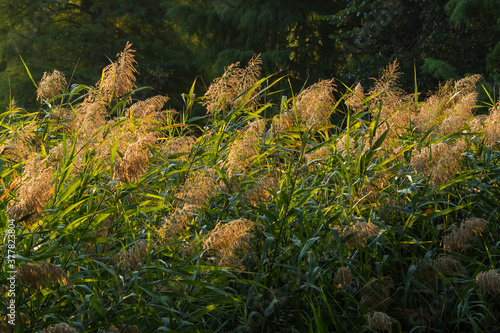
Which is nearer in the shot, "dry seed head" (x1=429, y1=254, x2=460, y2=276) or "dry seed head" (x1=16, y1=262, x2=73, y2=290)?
"dry seed head" (x1=16, y1=262, x2=73, y2=290)

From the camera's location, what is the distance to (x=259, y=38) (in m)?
12.7

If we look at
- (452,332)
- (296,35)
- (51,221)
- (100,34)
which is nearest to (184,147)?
(51,221)

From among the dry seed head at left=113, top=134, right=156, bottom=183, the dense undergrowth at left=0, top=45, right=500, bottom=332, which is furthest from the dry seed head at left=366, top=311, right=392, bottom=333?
the dry seed head at left=113, top=134, right=156, bottom=183

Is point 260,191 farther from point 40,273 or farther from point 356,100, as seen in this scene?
point 356,100

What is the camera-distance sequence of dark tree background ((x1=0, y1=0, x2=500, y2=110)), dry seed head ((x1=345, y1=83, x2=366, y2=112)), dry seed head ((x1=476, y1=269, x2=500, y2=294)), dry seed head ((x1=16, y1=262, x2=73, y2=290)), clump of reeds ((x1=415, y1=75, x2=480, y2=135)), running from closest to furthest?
1. dry seed head ((x1=16, y1=262, x2=73, y2=290))
2. dry seed head ((x1=476, y1=269, x2=500, y2=294))
3. clump of reeds ((x1=415, y1=75, x2=480, y2=135))
4. dry seed head ((x1=345, y1=83, x2=366, y2=112))
5. dark tree background ((x1=0, y1=0, x2=500, y2=110))

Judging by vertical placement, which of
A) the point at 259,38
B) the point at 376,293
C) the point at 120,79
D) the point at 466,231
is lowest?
the point at 259,38

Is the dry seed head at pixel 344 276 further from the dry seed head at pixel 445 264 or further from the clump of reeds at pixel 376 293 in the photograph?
the dry seed head at pixel 445 264

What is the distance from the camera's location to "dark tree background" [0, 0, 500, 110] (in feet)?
32.2

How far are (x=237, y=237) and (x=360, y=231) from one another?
0.54 meters

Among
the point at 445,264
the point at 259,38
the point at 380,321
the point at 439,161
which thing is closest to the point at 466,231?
the point at 445,264

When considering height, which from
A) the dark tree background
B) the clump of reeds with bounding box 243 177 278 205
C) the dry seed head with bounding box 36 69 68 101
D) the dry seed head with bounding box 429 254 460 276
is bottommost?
the dark tree background

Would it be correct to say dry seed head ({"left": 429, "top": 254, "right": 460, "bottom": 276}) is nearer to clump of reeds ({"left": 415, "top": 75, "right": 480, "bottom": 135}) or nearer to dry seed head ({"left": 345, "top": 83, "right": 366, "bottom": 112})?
clump of reeds ({"left": 415, "top": 75, "right": 480, "bottom": 135})

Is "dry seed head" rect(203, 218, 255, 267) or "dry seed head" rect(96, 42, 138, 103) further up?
"dry seed head" rect(96, 42, 138, 103)

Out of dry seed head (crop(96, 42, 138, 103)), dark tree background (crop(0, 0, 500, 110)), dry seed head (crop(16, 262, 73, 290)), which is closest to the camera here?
dry seed head (crop(16, 262, 73, 290))
